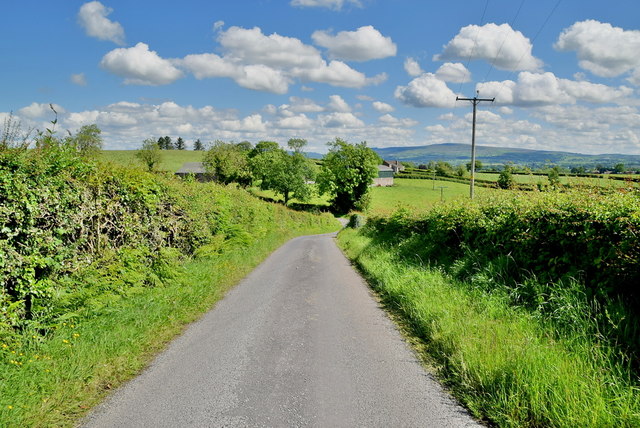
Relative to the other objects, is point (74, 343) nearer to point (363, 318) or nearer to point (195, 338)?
point (195, 338)

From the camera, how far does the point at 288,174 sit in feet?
234

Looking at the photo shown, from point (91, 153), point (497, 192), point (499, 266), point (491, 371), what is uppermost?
point (91, 153)

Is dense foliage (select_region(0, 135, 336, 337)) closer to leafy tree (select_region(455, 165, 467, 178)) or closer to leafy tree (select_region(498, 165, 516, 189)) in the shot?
leafy tree (select_region(498, 165, 516, 189))

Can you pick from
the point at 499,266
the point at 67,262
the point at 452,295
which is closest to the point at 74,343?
the point at 67,262

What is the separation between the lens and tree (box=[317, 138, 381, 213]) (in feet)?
242

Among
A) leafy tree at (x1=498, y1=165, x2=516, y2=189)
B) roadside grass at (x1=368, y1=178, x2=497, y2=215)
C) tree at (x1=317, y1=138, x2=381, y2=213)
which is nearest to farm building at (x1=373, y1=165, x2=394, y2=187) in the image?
roadside grass at (x1=368, y1=178, x2=497, y2=215)

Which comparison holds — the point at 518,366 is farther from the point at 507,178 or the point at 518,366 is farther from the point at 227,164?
the point at 227,164

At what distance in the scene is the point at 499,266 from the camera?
820 cm

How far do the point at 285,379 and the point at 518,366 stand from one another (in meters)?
2.80

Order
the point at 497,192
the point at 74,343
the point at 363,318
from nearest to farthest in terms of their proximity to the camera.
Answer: the point at 74,343 < the point at 363,318 < the point at 497,192

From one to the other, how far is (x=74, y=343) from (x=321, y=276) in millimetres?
7880

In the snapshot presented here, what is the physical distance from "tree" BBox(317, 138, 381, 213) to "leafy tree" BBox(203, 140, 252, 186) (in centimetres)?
1745

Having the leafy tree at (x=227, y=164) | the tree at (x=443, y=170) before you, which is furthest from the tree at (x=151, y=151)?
the tree at (x=443, y=170)

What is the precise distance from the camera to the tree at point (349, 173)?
7369 cm
